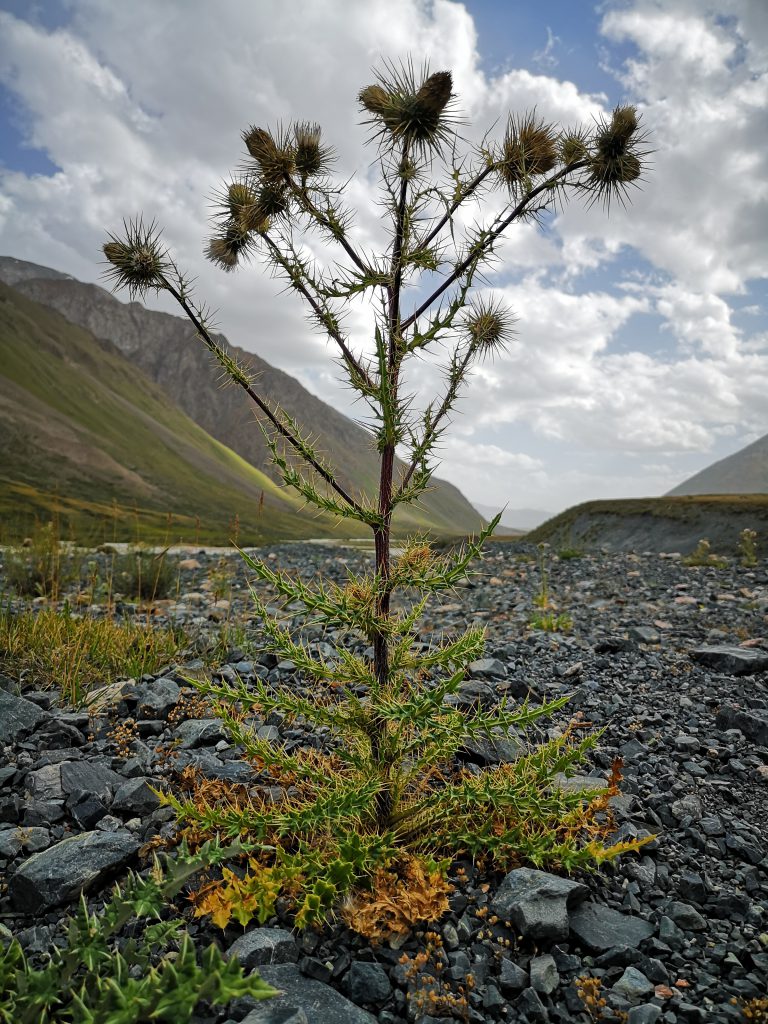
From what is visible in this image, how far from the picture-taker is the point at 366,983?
2.58 m

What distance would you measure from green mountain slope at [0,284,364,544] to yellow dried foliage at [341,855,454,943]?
8064 centimetres

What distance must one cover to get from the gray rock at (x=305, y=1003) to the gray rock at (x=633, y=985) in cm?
114

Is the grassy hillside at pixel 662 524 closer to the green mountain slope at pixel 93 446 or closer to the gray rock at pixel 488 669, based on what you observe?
the gray rock at pixel 488 669

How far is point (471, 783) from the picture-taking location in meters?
3.41

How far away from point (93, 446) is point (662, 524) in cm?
14169

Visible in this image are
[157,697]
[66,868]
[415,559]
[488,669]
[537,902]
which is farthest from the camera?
[488,669]

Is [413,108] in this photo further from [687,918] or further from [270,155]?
[687,918]

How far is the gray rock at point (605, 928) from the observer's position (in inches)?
113

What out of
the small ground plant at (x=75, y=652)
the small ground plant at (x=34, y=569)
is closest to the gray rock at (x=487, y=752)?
the small ground plant at (x=75, y=652)

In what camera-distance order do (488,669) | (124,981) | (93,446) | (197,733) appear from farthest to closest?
(93,446) < (488,669) < (197,733) < (124,981)

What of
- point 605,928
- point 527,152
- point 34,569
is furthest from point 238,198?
point 34,569

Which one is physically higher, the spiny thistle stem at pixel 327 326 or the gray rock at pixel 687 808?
the spiny thistle stem at pixel 327 326

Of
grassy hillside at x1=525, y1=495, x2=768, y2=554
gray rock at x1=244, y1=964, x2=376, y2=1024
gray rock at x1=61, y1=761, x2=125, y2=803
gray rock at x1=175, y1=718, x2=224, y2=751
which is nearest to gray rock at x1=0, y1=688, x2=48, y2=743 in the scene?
gray rock at x1=61, y1=761, x2=125, y2=803

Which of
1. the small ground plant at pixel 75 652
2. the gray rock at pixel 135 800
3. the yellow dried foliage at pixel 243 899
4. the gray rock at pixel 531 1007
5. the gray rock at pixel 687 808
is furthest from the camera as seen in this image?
the small ground plant at pixel 75 652
